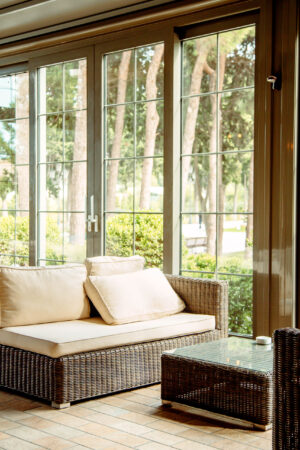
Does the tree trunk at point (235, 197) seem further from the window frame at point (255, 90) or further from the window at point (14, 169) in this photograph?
the window at point (14, 169)

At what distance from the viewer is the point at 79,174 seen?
597 centimetres

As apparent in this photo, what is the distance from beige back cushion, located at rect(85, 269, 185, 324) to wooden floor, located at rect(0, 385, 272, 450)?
0.62m

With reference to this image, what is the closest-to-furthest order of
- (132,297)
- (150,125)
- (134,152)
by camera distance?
(132,297) < (150,125) < (134,152)

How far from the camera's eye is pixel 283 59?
4398mm

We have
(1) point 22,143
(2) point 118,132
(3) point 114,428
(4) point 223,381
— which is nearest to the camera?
(3) point 114,428

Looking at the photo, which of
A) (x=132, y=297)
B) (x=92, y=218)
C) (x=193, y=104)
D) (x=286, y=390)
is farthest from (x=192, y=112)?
(x=286, y=390)

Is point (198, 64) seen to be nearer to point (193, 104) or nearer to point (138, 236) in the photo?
point (193, 104)

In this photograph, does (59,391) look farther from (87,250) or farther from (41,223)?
(41,223)

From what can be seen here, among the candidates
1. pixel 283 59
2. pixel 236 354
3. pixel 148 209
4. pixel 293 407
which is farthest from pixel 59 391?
pixel 283 59

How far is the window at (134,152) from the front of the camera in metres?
5.37

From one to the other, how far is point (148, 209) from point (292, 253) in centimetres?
152

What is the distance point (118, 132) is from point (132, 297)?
1.87 metres

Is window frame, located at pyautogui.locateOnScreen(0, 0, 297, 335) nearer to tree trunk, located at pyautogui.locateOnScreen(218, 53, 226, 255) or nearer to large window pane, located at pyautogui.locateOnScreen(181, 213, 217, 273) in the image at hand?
tree trunk, located at pyautogui.locateOnScreen(218, 53, 226, 255)

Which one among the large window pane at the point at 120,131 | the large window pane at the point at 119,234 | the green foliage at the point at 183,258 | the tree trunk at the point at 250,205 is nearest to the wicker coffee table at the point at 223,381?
the green foliage at the point at 183,258
